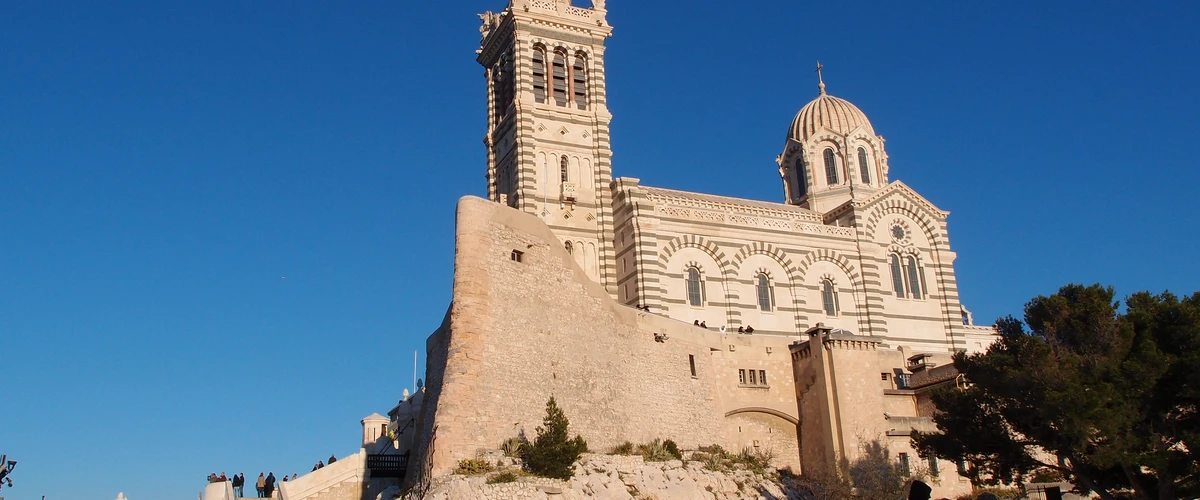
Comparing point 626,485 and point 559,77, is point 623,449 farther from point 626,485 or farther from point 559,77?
point 559,77

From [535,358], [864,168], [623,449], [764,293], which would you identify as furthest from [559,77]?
[623,449]

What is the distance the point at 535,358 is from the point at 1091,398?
13.1 meters

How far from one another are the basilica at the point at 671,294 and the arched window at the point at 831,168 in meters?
0.09

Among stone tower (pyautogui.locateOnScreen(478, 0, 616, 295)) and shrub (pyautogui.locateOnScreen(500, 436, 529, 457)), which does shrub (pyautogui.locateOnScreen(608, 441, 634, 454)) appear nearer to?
shrub (pyautogui.locateOnScreen(500, 436, 529, 457))

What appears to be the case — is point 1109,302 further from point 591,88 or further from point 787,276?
point 591,88

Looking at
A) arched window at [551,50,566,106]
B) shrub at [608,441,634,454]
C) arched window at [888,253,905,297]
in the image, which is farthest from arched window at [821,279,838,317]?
shrub at [608,441,634,454]

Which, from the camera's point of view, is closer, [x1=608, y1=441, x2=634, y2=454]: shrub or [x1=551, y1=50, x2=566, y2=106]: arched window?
[x1=608, y1=441, x2=634, y2=454]: shrub

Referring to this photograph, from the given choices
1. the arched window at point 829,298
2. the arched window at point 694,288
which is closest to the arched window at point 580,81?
the arched window at point 694,288

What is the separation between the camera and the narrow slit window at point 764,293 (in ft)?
134

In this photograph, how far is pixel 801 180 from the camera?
1927 inches

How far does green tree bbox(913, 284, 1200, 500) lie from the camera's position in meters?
24.7

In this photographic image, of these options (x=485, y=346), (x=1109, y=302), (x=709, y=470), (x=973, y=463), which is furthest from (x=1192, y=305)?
(x=485, y=346)

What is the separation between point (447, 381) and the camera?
2509 cm

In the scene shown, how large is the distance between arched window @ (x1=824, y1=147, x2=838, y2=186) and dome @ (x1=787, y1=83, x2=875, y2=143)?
1.11m
